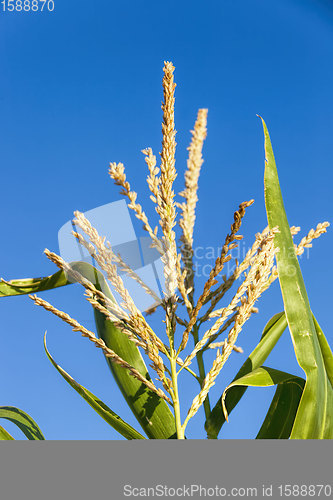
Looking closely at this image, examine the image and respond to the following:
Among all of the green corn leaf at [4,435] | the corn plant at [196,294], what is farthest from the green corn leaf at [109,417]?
the green corn leaf at [4,435]

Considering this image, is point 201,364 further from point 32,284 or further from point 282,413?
point 32,284

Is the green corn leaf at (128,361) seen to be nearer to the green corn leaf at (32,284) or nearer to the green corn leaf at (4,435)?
the green corn leaf at (32,284)

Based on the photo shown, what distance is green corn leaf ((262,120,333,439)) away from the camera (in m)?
0.43

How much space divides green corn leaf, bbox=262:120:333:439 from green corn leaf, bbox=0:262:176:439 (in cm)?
17

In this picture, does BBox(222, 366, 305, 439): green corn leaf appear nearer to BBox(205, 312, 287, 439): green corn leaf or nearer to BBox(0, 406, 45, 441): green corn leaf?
BBox(205, 312, 287, 439): green corn leaf

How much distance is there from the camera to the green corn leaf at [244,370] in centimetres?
50

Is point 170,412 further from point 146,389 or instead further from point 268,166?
point 268,166

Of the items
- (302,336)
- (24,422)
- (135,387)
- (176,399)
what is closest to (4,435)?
(24,422)

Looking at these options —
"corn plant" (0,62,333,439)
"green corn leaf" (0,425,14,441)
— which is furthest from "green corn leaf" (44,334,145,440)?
"green corn leaf" (0,425,14,441)

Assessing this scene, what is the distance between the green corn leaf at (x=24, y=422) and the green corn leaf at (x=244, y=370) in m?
0.28

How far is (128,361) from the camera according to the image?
0.57 metres

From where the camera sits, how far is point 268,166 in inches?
19.0
